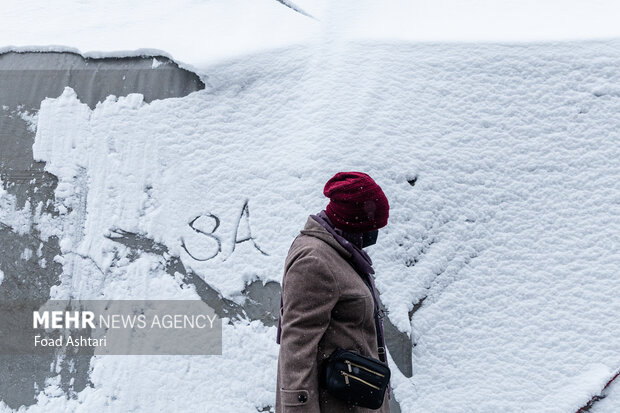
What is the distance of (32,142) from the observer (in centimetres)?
298

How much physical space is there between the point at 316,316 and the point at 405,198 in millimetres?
1228

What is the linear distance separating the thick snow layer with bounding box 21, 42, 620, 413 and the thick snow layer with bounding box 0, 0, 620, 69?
0.44 feet

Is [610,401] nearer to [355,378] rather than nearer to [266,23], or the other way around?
[355,378]

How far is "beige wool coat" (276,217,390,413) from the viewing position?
1.47 meters

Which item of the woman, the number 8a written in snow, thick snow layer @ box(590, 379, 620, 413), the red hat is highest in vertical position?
the red hat

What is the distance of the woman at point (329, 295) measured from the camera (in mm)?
1479

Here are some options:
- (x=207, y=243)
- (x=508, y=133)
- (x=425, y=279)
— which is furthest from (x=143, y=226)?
(x=508, y=133)

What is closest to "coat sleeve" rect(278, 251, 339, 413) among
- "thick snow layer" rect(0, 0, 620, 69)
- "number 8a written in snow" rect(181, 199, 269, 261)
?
"number 8a written in snow" rect(181, 199, 269, 261)

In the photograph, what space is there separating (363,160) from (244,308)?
0.86m

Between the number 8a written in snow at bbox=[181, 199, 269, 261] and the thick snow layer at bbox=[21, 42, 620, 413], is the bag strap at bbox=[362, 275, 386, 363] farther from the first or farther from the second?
the number 8a written in snow at bbox=[181, 199, 269, 261]

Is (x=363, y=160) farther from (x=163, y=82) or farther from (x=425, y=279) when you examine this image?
(x=163, y=82)

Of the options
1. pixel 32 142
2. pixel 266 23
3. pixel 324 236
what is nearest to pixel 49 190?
pixel 32 142

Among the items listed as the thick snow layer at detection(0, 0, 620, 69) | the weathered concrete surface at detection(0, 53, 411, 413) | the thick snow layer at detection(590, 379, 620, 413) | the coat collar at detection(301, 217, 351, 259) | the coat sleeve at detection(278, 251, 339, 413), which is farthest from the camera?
the thick snow layer at detection(0, 0, 620, 69)

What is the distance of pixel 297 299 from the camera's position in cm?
149
